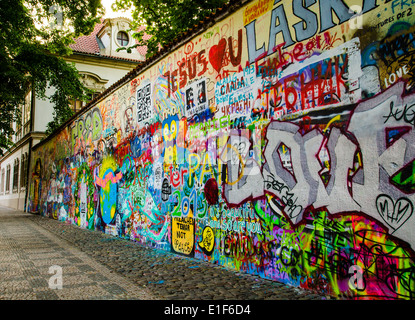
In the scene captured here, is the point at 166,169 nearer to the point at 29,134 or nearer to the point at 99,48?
the point at 29,134

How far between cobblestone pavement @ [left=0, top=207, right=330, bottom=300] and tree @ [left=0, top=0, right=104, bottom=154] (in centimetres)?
924

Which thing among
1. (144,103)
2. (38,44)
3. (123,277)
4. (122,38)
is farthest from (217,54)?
(122,38)

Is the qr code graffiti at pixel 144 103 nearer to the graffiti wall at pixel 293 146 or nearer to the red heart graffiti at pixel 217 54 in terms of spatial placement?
the graffiti wall at pixel 293 146

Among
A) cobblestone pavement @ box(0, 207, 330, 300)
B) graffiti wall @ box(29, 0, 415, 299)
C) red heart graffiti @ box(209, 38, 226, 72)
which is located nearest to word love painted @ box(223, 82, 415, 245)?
graffiti wall @ box(29, 0, 415, 299)

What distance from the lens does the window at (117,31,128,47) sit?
27219 millimetres

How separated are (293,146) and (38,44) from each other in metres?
16.0

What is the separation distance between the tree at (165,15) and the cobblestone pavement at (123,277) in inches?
348

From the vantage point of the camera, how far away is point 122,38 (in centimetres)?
2739

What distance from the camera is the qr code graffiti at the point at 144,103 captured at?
8266 millimetres

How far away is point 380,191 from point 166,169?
4.64 metres

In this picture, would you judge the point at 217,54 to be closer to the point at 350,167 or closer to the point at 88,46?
the point at 350,167

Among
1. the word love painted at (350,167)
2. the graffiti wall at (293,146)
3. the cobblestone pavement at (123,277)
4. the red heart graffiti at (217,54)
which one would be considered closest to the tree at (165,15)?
the graffiti wall at (293,146)

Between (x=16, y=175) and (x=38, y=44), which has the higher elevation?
(x=38, y=44)

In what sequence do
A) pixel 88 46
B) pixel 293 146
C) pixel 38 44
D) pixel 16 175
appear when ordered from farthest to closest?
pixel 16 175 < pixel 88 46 < pixel 38 44 < pixel 293 146
